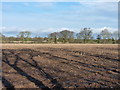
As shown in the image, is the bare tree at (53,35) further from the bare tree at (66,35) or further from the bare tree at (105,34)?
the bare tree at (105,34)

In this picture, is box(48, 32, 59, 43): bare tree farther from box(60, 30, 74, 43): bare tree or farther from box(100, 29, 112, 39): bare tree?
box(100, 29, 112, 39): bare tree

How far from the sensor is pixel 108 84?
589cm

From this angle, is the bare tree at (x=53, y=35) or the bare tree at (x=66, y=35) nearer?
the bare tree at (x=66, y=35)

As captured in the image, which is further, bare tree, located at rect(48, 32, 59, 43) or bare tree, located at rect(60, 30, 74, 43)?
bare tree, located at rect(48, 32, 59, 43)

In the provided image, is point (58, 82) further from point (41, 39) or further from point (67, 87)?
point (41, 39)

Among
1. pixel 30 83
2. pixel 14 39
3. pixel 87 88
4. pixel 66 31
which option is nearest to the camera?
pixel 87 88

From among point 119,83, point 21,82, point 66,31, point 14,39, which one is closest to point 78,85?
point 119,83

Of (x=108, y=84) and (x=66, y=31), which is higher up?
(x=66, y=31)

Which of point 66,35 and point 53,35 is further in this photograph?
point 53,35

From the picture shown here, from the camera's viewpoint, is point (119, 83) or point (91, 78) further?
point (91, 78)

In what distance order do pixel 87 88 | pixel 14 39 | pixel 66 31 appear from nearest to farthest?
pixel 87 88 < pixel 14 39 < pixel 66 31

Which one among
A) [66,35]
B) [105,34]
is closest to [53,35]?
[66,35]

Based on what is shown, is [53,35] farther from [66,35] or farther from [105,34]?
[105,34]

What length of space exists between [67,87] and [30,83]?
121 centimetres
